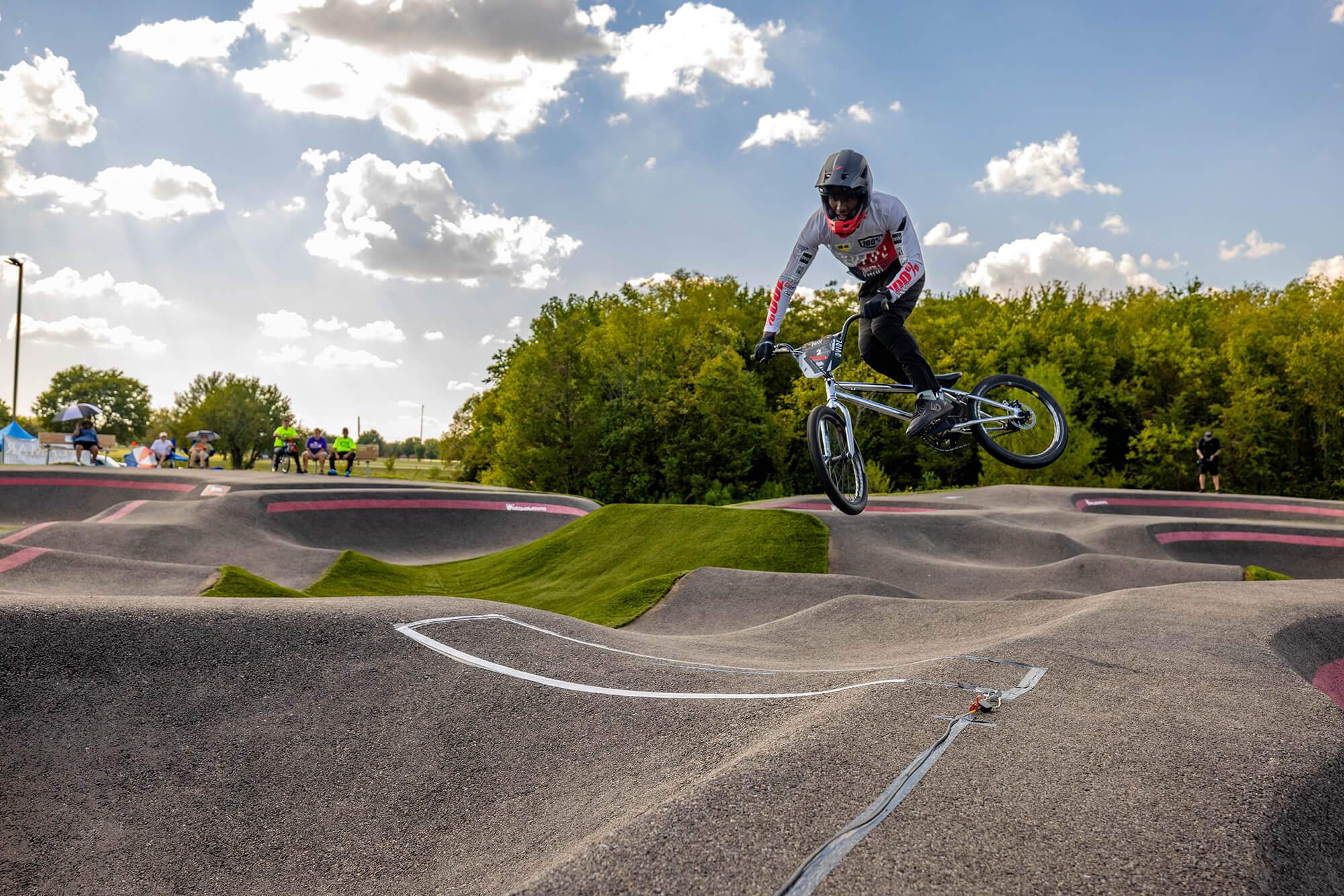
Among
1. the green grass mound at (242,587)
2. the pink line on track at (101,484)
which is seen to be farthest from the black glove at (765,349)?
the pink line on track at (101,484)

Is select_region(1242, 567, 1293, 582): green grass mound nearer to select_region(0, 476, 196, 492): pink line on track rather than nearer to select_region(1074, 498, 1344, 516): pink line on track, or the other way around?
select_region(1074, 498, 1344, 516): pink line on track

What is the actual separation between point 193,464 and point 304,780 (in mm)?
41070

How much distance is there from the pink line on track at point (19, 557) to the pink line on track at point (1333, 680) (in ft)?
59.1

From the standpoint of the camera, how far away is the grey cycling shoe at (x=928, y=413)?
7.78m

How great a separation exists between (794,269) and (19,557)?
1407 centimetres

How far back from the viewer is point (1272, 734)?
5102 millimetres

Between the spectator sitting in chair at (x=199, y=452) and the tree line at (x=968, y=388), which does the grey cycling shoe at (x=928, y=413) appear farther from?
the spectator sitting in chair at (x=199, y=452)

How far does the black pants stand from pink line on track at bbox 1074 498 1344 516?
21576 millimetres

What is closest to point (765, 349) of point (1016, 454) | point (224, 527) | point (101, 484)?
point (1016, 454)

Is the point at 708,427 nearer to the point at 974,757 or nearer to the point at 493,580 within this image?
the point at 493,580

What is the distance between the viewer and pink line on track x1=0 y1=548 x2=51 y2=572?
43.3 feet

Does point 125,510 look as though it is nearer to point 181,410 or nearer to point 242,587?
point 242,587

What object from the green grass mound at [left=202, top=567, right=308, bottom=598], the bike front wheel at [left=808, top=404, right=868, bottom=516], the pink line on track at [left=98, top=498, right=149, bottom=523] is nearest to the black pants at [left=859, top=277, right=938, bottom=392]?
the bike front wheel at [left=808, top=404, right=868, bottom=516]

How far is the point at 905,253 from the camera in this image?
24.2 ft
